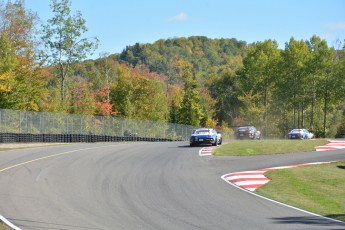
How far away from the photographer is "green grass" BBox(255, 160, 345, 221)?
13.6 metres

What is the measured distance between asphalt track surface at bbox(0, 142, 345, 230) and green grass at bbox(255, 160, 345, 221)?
2.69 ft

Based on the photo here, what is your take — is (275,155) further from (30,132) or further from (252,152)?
(30,132)

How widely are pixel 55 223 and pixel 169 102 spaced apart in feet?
345

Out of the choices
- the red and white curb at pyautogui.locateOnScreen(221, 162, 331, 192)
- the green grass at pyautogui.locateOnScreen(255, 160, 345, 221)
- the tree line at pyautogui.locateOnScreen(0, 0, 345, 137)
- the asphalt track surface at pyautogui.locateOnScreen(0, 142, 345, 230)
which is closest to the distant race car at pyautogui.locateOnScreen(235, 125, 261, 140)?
the tree line at pyautogui.locateOnScreen(0, 0, 345, 137)

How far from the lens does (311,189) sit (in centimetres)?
1698

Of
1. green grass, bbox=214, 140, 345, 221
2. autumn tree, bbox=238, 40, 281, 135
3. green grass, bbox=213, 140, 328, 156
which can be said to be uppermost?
autumn tree, bbox=238, 40, 281, 135

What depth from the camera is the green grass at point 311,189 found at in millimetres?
13600

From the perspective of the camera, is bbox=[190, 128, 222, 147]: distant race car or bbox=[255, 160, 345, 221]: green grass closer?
bbox=[255, 160, 345, 221]: green grass

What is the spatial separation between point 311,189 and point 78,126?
34.2m

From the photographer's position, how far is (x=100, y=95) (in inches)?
3211

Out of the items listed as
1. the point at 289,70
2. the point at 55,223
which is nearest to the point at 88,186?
the point at 55,223

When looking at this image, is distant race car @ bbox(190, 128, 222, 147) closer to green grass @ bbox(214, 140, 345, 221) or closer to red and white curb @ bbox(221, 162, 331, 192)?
green grass @ bbox(214, 140, 345, 221)

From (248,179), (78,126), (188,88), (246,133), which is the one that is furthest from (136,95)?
(248,179)

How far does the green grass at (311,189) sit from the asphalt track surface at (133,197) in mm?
819
